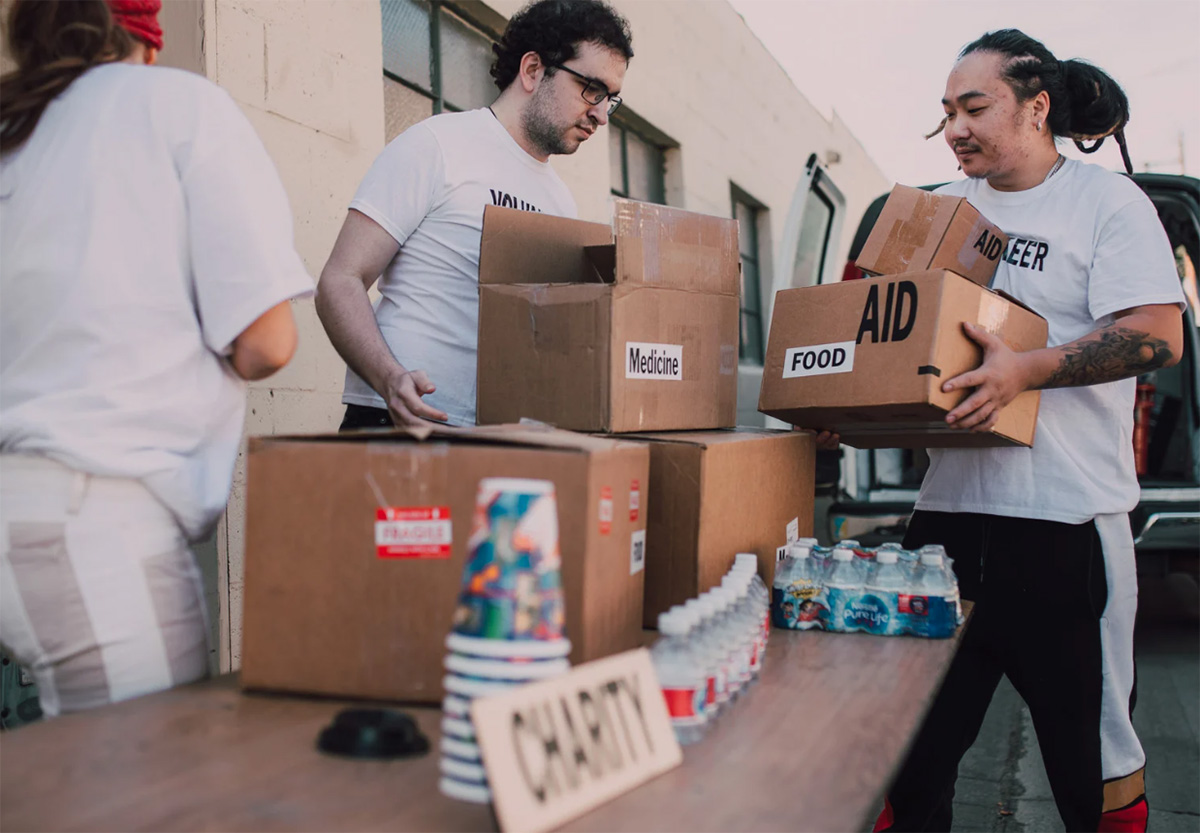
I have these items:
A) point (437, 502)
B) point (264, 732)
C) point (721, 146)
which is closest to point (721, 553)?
point (437, 502)

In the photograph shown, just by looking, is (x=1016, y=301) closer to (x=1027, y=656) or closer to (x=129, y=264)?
(x=1027, y=656)

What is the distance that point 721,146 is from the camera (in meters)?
7.61

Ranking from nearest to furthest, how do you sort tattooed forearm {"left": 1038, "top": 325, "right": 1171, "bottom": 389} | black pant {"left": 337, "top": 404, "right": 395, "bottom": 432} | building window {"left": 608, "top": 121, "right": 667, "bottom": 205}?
1. tattooed forearm {"left": 1038, "top": 325, "right": 1171, "bottom": 389}
2. black pant {"left": 337, "top": 404, "right": 395, "bottom": 432}
3. building window {"left": 608, "top": 121, "right": 667, "bottom": 205}

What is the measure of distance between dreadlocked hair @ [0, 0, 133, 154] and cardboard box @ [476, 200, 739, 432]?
2.43ft

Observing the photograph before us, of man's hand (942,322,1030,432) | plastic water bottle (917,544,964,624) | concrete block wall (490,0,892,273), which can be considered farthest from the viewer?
concrete block wall (490,0,892,273)

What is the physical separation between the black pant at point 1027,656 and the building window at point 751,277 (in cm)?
608

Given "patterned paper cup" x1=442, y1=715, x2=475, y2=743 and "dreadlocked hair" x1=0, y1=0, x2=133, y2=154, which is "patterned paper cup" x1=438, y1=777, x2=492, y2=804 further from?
"dreadlocked hair" x1=0, y1=0, x2=133, y2=154

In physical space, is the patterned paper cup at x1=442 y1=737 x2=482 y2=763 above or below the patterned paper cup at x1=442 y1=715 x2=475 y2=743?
below

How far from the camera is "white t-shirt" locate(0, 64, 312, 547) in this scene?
1259mm

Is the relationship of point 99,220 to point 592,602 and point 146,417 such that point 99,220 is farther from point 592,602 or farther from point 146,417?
point 592,602

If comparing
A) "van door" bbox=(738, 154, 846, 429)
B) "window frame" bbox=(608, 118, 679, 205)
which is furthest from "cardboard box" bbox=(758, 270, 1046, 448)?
"window frame" bbox=(608, 118, 679, 205)

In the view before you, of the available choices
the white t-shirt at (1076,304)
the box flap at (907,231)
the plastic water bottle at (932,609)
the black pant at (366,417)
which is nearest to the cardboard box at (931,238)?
the box flap at (907,231)

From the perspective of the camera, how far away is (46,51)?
52.6 inches

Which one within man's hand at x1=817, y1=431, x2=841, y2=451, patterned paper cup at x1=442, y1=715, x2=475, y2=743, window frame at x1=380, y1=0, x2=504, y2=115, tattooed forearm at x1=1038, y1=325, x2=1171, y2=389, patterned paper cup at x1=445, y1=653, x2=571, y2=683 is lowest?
patterned paper cup at x1=442, y1=715, x2=475, y2=743
